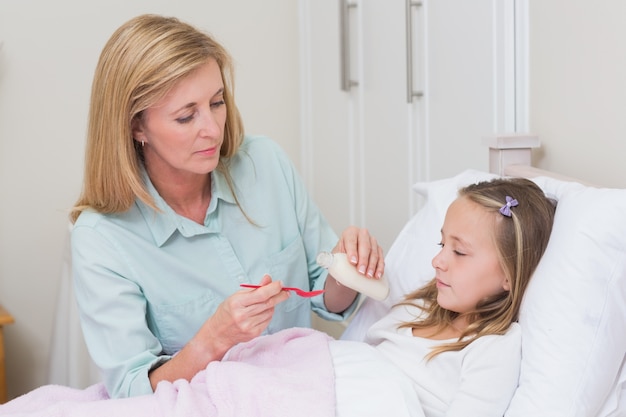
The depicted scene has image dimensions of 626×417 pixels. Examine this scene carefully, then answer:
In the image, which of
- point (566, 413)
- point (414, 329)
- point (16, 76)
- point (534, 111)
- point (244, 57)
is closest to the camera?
point (566, 413)

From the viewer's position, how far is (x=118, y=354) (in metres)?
1.47

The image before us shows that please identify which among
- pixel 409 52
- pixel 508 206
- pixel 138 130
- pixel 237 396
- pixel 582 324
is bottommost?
pixel 237 396

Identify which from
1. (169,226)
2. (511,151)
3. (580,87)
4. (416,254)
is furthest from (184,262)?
(580,87)

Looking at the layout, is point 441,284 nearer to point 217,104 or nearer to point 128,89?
point 217,104

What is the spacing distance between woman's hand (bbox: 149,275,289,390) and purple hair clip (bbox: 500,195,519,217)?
0.36 m

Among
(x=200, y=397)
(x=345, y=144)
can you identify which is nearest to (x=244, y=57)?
(x=345, y=144)

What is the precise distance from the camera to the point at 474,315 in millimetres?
1398

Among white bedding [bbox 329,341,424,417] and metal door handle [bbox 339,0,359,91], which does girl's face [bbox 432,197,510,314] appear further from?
metal door handle [bbox 339,0,359,91]

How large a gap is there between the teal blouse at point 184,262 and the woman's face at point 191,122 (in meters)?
0.10

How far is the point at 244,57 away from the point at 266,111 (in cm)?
21

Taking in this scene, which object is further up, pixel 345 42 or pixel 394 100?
pixel 345 42

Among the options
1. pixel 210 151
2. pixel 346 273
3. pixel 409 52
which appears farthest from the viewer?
pixel 409 52

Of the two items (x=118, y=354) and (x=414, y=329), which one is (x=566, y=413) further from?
(x=118, y=354)

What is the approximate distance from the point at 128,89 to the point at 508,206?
26.3 inches
